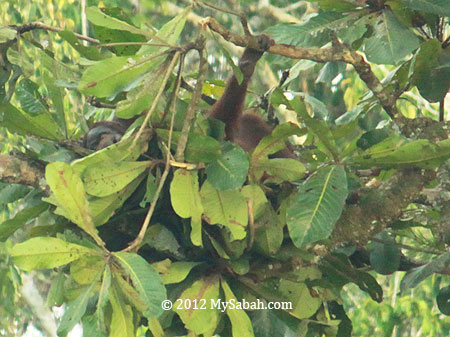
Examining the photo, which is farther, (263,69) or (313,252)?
(263,69)

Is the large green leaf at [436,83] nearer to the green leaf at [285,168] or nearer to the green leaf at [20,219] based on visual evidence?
the green leaf at [285,168]

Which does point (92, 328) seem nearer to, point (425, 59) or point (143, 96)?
point (143, 96)

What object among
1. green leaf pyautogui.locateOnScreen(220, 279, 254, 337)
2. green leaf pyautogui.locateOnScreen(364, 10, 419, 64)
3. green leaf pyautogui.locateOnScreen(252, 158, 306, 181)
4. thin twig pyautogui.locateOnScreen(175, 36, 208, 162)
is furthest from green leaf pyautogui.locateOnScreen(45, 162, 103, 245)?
green leaf pyautogui.locateOnScreen(364, 10, 419, 64)

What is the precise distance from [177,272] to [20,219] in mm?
606

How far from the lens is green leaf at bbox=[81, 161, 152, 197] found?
2.29 metres

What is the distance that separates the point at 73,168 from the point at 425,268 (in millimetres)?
1321

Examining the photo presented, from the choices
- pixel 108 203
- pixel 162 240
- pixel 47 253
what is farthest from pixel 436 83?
pixel 47 253

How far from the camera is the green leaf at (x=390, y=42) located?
2.27 m

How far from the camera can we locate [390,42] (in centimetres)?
230

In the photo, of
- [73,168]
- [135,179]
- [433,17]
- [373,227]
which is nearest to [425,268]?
[373,227]

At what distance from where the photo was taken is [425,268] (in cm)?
266

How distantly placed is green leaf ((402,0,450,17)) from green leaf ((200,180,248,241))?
82cm

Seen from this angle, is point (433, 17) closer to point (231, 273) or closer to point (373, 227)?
point (373, 227)

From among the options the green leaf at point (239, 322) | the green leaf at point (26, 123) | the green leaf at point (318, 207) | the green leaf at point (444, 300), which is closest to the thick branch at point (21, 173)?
the green leaf at point (26, 123)
